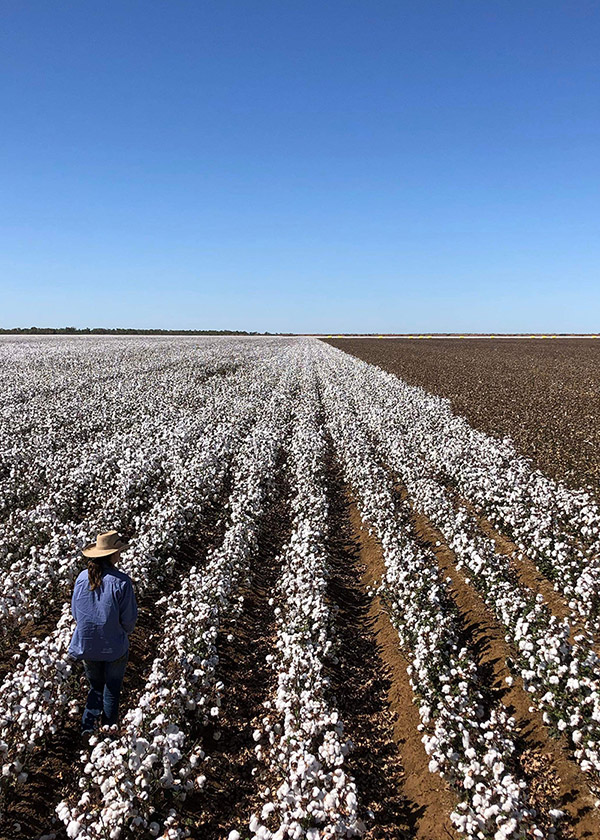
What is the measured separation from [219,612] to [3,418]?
64.1 ft

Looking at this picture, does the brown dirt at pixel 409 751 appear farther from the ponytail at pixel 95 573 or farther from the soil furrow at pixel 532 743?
the ponytail at pixel 95 573

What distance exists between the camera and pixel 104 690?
21.8ft

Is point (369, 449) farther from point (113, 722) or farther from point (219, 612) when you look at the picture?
point (113, 722)

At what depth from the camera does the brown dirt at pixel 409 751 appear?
5590mm

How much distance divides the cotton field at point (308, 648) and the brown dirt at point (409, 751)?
27mm

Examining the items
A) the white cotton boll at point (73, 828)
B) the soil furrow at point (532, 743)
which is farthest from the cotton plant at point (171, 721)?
the soil furrow at point (532, 743)

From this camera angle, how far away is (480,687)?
24.2 ft

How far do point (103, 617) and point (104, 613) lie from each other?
0.06 metres

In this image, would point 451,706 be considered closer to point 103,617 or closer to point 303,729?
point 303,729

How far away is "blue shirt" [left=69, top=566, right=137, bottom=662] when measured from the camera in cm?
624

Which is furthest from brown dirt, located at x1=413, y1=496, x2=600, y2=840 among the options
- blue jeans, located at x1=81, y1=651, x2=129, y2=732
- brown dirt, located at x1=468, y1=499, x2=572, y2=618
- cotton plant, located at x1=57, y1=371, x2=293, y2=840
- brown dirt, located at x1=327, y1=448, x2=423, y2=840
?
blue jeans, located at x1=81, y1=651, x2=129, y2=732

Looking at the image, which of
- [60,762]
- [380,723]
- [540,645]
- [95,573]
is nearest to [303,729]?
[380,723]

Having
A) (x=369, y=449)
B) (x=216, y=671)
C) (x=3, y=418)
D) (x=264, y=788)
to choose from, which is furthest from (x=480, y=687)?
(x=3, y=418)

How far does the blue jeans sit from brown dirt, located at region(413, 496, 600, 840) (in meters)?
5.26
